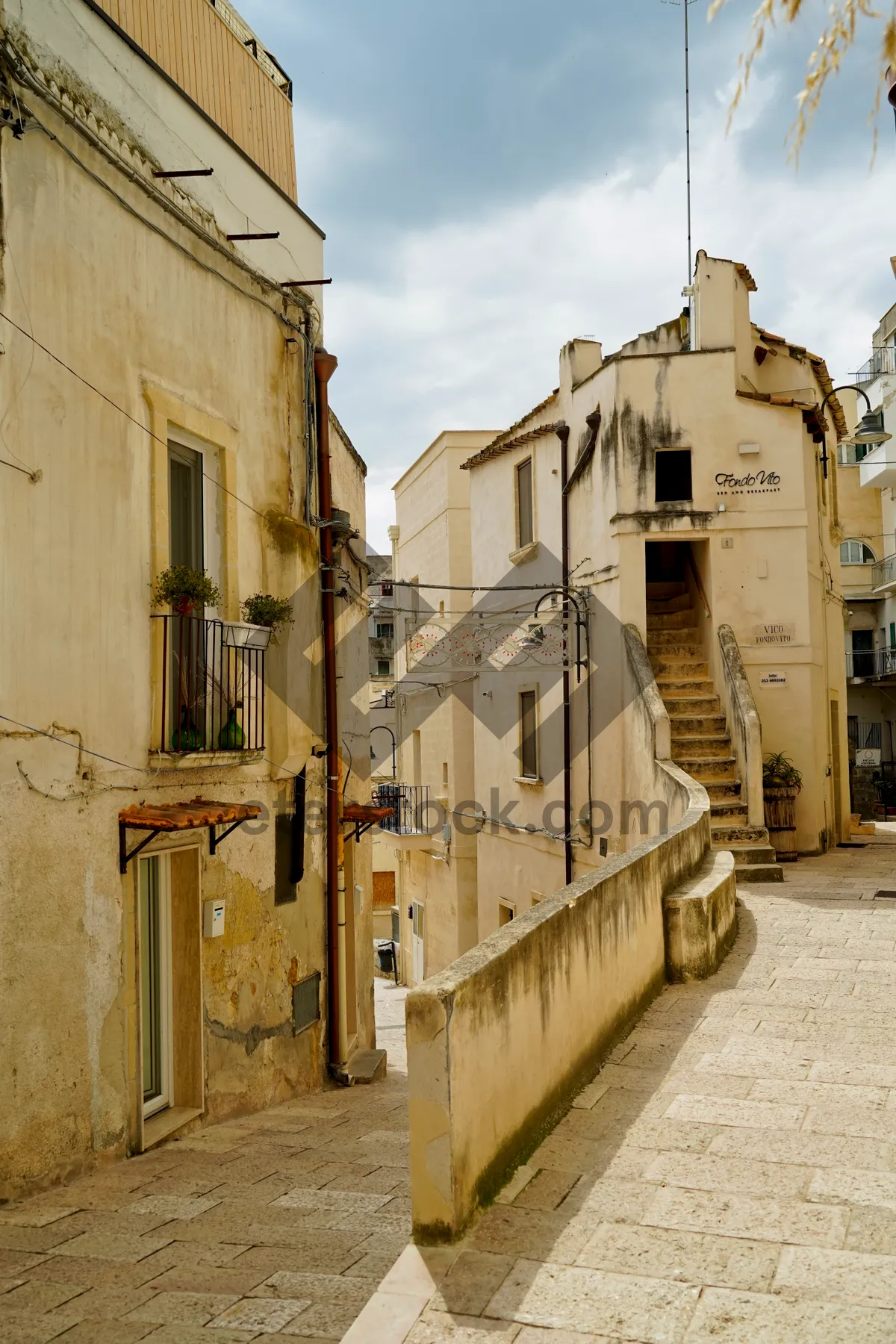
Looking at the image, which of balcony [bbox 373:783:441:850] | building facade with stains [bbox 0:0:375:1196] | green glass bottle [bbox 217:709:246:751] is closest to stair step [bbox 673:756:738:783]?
building facade with stains [bbox 0:0:375:1196]

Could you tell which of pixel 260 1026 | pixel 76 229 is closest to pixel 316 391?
pixel 76 229

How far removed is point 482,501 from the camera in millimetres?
21641

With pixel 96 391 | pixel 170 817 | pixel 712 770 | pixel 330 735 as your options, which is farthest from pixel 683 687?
pixel 96 391

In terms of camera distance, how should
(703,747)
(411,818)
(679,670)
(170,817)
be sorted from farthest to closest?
(411,818) → (679,670) → (703,747) → (170,817)

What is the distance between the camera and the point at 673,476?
16.2 m

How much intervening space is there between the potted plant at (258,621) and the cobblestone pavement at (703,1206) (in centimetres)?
410

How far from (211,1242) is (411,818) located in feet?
63.6

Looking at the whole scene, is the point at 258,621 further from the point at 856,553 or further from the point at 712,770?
the point at 856,553

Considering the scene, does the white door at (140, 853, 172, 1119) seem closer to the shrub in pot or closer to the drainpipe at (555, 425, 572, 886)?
the shrub in pot

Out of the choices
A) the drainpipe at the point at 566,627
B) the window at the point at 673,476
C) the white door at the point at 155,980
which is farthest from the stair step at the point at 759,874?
the white door at the point at 155,980

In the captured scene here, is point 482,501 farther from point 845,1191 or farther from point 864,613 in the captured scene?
point 864,613

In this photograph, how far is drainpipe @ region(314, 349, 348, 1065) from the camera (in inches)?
448

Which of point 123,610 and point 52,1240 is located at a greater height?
point 123,610

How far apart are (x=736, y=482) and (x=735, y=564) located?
1.06 meters
